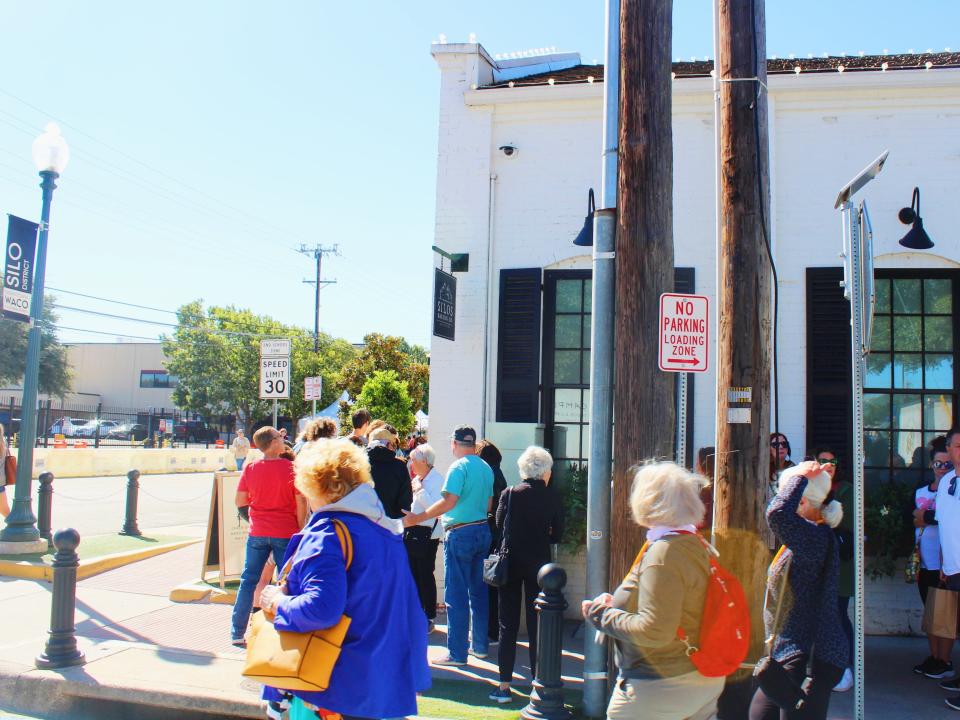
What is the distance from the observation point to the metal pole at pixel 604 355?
545 centimetres

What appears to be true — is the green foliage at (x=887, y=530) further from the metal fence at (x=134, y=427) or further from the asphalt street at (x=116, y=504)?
the metal fence at (x=134, y=427)

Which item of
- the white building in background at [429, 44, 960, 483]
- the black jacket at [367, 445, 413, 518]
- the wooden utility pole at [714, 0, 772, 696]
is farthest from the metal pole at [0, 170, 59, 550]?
the wooden utility pole at [714, 0, 772, 696]

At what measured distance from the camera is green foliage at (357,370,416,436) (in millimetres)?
23875

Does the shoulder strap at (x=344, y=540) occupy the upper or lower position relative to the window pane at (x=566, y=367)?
lower

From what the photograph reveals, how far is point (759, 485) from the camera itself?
16.9 ft

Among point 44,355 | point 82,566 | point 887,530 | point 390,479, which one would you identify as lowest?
point 82,566

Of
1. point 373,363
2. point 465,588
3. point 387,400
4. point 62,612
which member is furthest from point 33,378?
point 373,363

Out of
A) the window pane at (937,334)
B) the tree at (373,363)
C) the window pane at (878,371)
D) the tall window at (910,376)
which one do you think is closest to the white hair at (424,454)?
the tall window at (910,376)

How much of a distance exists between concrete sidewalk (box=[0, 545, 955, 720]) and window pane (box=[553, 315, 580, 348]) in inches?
118

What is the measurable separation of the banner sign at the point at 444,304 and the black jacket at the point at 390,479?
1791 millimetres

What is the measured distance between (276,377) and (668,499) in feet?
28.5

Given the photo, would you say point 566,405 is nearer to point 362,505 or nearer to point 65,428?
point 362,505

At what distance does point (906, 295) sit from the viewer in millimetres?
8766

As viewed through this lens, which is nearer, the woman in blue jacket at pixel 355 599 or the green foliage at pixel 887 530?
the woman in blue jacket at pixel 355 599
